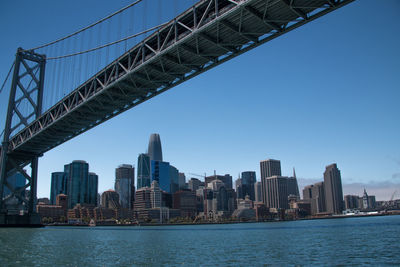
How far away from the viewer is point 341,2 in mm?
24344

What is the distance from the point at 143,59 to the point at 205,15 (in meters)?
8.57

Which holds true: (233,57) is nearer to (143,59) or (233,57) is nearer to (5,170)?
(143,59)

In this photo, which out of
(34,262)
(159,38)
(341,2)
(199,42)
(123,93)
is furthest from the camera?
(123,93)

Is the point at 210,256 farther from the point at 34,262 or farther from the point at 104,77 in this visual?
the point at 104,77

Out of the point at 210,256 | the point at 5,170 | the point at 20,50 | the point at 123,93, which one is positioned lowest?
the point at 210,256

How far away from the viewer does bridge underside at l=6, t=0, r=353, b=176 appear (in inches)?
1036

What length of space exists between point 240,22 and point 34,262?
19867mm

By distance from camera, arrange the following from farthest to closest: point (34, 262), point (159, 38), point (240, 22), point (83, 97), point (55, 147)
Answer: point (55, 147) < point (83, 97) < point (159, 38) < point (240, 22) < point (34, 262)

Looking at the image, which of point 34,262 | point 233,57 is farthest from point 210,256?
point 233,57

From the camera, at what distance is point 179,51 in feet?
105

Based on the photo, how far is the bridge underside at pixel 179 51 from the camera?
1036 inches

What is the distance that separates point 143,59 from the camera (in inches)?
1357

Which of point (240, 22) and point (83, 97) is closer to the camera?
point (240, 22)

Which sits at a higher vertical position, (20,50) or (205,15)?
(20,50)
